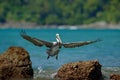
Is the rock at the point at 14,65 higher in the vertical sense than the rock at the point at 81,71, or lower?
higher

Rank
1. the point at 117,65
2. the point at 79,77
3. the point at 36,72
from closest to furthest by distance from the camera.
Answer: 1. the point at 79,77
2. the point at 36,72
3. the point at 117,65

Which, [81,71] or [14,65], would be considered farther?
[14,65]

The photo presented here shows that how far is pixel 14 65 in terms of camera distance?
98.4 feet

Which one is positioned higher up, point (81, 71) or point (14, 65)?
point (14, 65)

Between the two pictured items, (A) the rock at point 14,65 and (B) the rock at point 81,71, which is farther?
(A) the rock at point 14,65

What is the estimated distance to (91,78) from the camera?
29.5 meters

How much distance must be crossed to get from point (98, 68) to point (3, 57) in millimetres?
5320

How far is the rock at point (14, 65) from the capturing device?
29859mm

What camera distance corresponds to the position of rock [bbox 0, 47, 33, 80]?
98.0ft

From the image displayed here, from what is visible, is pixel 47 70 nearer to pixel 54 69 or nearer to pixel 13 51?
pixel 54 69

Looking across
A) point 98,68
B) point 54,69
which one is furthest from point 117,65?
point 98,68

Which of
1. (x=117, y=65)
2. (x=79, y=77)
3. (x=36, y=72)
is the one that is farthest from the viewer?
(x=117, y=65)

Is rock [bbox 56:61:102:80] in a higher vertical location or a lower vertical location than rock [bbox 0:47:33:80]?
lower

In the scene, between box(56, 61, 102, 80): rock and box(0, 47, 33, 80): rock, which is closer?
box(56, 61, 102, 80): rock
